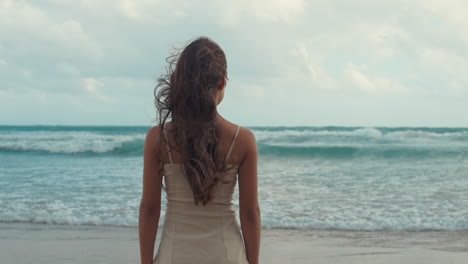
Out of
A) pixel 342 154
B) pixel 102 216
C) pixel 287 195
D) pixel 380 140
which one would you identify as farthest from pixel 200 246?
pixel 380 140

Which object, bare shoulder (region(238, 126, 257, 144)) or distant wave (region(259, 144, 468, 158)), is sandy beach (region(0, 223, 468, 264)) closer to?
bare shoulder (region(238, 126, 257, 144))

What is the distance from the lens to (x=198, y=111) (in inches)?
67.1

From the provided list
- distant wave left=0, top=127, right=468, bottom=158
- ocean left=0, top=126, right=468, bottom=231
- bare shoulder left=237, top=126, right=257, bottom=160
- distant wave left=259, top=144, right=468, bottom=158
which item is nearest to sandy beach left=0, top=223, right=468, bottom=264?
ocean left=0, top=126, right=468, bottom=231

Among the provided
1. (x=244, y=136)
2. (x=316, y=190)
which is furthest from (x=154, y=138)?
(x=316, y=190)

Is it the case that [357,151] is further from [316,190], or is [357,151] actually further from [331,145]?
[316,190]

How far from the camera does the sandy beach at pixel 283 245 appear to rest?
466cm

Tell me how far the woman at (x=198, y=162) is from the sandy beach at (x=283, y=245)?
2.93 meters

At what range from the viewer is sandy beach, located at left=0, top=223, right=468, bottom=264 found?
15.3 feet

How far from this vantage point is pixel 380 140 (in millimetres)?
18734

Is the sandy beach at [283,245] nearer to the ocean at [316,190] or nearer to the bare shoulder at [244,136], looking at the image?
the ocean at [316,190]

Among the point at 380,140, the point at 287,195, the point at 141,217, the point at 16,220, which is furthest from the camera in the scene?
the point at 380,140

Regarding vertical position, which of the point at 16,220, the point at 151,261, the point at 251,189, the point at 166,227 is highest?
the point at 251,189

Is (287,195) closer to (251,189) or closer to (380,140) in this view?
(251,189)

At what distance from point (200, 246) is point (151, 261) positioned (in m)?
0.30
